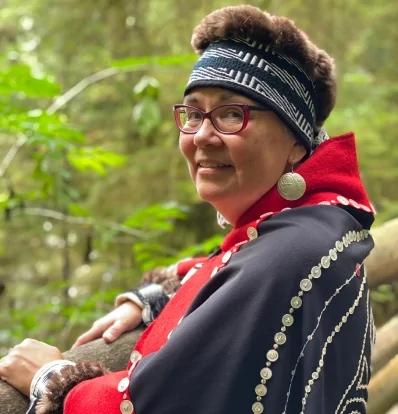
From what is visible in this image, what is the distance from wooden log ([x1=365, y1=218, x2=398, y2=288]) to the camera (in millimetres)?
2680

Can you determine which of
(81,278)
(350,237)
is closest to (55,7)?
(81,278)

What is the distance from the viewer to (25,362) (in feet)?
4.51

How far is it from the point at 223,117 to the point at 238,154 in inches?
4.6

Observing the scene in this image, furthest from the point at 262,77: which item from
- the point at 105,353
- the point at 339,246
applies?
the point at 105,353

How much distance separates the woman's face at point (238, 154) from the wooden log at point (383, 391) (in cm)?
193

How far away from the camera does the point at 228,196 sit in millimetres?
1477

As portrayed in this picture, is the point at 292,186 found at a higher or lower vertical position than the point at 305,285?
higher

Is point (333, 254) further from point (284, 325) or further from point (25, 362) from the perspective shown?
point (25, 362)

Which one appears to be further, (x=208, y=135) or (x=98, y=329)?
(x=98, y=329)

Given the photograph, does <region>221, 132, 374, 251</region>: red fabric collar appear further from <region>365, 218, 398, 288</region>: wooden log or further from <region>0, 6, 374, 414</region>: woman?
<region>365, 218, 398, 288</region>: wooden log

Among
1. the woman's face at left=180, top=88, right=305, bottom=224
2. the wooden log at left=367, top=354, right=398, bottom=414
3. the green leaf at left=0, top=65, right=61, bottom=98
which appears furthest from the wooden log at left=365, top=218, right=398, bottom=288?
the green leaf at left=0, top=65, right=61, bottom=98

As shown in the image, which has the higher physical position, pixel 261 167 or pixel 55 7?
pixel 55 7

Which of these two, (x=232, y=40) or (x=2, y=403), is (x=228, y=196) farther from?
(x=2, y=403)

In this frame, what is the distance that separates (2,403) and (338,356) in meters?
0.82
